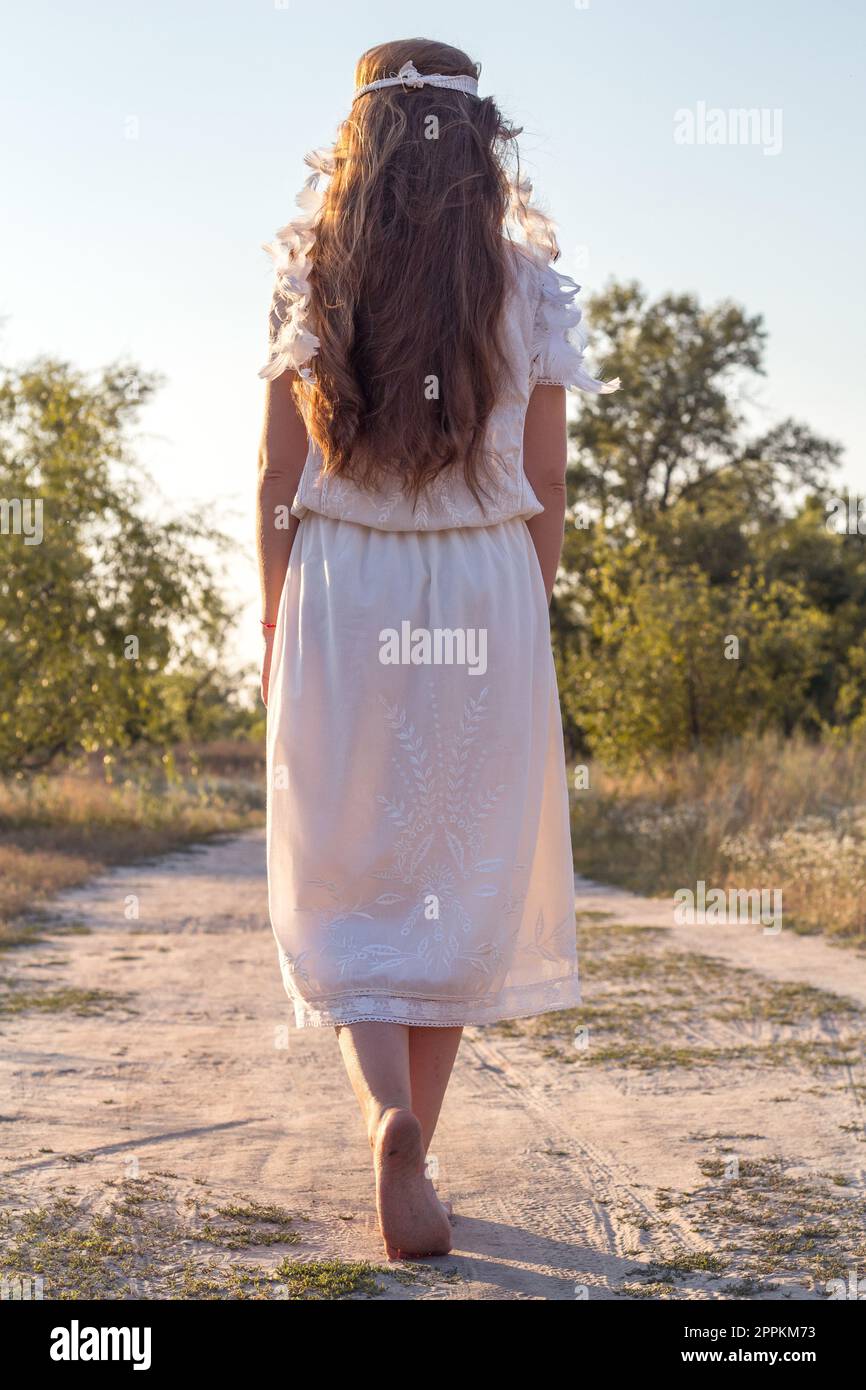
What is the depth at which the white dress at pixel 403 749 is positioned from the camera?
2879mm

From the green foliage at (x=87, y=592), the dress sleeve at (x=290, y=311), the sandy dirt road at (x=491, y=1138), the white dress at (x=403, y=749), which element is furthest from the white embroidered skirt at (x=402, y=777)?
Answer: the green foliage at (x=87, y=592)

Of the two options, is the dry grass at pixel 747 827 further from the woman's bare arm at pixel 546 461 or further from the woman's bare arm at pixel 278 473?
the woman's bare arm at pixel 278 473

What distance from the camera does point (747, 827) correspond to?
37.9ft

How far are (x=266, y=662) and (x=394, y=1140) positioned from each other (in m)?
1.07

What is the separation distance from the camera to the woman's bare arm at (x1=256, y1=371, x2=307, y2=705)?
302 centimetres

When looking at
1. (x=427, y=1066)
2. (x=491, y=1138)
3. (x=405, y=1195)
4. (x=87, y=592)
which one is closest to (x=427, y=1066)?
(x=427, y=1066)

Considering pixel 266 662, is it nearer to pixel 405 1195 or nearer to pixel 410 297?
pixel 410 297

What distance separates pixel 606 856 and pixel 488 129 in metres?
10.0

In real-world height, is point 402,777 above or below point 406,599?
below

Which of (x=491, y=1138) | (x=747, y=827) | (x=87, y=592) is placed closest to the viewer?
(x=491, y=1138)

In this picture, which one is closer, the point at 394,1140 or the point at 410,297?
the point at 394,1140

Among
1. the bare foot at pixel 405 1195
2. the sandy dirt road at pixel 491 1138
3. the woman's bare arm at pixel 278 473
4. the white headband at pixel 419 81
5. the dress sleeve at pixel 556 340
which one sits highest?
the white headband at pixel 419 81

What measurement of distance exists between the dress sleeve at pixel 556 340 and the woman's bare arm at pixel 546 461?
0.04 metres

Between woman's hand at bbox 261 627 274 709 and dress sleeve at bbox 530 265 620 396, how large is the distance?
786 millimetres
